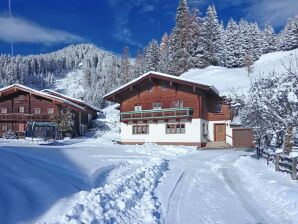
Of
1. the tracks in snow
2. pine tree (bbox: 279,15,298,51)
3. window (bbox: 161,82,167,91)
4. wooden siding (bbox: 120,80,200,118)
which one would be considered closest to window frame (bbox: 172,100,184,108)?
wooden siding (bbox: 120,80,200,118)

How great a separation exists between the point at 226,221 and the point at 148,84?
35.8 m

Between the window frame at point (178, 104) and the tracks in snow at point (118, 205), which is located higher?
the window frame at point (178, 104)

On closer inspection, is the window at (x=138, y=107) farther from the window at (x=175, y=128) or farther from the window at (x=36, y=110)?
the window at (x=36, y=110)

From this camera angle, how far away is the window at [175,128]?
41.4 meters

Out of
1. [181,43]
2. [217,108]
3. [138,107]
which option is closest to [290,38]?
[181,43]

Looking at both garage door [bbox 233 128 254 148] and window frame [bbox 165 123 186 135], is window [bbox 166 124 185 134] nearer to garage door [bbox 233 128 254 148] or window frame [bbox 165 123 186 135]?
window frame [bbox 165 123 186 135]

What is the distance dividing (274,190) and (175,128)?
95.6 feet

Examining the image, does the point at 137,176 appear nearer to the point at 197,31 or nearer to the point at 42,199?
the point at 42,199

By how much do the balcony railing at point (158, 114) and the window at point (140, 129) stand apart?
1.19 meters

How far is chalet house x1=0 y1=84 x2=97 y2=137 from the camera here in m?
55.8

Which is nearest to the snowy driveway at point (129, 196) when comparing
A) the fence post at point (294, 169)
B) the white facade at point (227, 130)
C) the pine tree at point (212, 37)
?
the fence post at point (294, 169)

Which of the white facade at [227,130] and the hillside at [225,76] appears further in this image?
the hillside at [225,76]

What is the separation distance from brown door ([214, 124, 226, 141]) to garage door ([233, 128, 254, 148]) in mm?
1449

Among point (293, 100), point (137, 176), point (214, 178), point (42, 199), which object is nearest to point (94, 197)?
point (42, 199)
